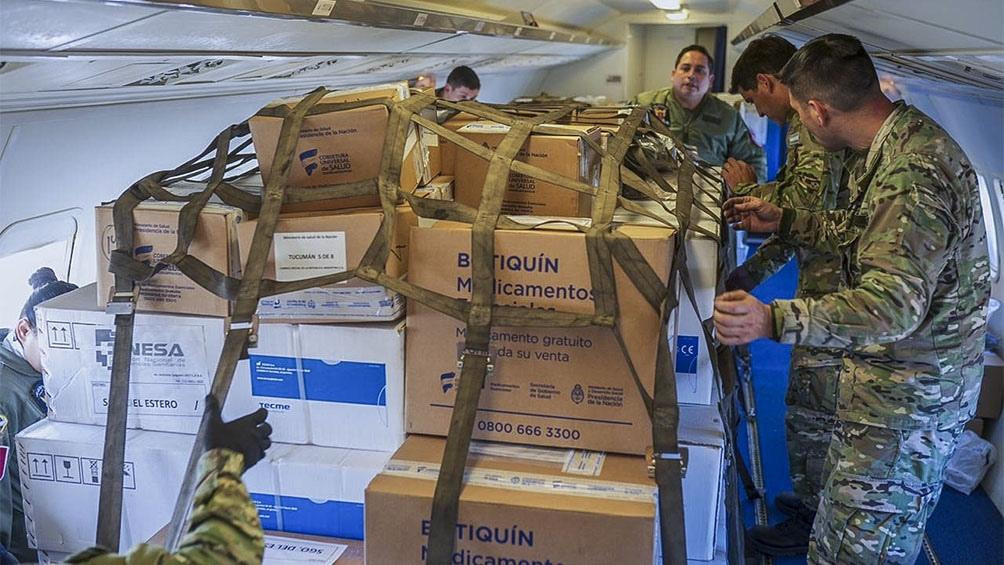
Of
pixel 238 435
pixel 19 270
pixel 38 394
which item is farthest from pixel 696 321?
pixel 19 270

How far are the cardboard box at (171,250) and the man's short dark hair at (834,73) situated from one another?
1657 millimetres

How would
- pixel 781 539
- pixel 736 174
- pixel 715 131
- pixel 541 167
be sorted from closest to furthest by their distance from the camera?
pixel 541 167, pixel 781 539, pixel 736 174, pixel 715 131

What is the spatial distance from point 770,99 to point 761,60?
18cm

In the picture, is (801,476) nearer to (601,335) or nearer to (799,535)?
(799,535)

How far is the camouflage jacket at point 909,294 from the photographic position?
2234 mm

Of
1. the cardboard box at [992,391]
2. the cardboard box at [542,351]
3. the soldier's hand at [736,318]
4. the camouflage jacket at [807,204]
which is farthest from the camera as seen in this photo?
the cardboard box at [992,391]

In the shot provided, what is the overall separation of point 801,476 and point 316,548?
91.3 inches

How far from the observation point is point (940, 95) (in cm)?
475

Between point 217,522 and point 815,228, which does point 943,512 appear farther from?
point 217,522

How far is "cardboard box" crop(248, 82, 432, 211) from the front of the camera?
2.25 metres

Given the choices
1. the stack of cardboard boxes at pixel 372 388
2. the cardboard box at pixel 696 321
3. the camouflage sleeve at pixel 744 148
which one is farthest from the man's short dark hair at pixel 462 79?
the cardboard box at pixel 696 321

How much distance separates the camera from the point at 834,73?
96.7 inches

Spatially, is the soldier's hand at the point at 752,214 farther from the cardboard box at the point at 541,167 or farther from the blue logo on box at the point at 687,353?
the blue logo on box at the point at 687,353

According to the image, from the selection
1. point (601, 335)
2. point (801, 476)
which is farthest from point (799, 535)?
point (601, 335)
